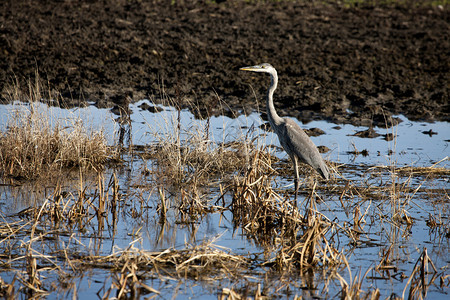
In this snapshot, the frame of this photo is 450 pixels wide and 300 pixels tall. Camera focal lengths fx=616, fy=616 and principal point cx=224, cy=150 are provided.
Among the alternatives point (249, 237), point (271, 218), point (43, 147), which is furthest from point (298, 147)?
point (43, 147)

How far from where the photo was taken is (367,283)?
18.2 feet

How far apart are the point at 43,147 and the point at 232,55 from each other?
8.77 metres

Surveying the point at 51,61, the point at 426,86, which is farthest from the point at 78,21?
the point at 426,86

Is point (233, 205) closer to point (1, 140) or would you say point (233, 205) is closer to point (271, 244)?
point (271, 244)

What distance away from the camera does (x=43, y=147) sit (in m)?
8.59

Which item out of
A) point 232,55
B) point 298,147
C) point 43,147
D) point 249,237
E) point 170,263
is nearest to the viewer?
point 170,263

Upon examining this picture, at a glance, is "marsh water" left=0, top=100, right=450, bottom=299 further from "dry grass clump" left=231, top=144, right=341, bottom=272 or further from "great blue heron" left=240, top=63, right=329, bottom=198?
"great blue heron" left=240, top=63, right=329, bottom=198

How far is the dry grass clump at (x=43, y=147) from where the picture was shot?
8242 millimetres

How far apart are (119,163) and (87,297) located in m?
4.59

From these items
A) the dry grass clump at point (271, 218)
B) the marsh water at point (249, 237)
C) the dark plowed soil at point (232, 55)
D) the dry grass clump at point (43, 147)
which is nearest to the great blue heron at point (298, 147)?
the marsh water at point (249, 237)

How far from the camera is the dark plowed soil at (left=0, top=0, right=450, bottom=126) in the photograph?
13445mm

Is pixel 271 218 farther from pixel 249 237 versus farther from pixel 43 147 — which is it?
pixel 43 147

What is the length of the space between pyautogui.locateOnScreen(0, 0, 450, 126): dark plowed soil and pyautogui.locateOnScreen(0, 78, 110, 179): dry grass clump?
2.28m

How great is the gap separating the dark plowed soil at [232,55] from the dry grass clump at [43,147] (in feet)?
7.47
